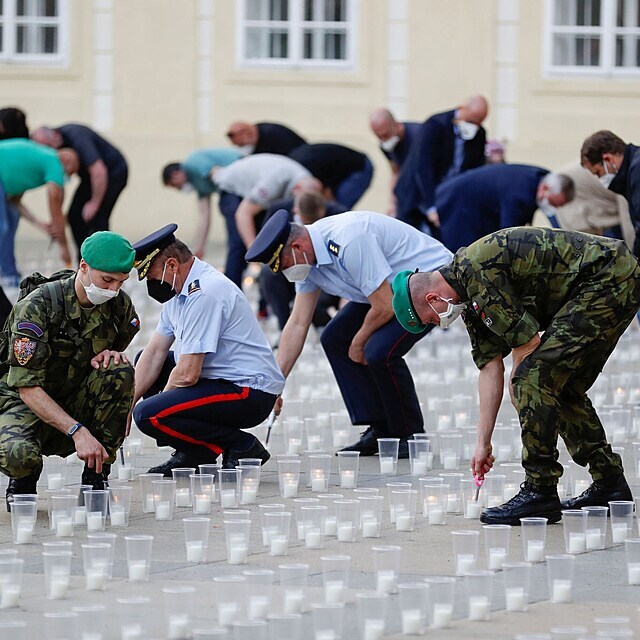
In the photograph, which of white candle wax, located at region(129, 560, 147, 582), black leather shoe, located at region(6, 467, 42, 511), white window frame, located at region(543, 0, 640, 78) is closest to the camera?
white candle wax, located at region(129, 560, 147, 582)

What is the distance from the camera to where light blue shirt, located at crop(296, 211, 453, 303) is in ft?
28.1

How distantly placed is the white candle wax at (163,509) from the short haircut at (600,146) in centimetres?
348

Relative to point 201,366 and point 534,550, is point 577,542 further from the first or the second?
point 201,366

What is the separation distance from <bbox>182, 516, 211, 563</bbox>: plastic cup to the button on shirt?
7.96 meters

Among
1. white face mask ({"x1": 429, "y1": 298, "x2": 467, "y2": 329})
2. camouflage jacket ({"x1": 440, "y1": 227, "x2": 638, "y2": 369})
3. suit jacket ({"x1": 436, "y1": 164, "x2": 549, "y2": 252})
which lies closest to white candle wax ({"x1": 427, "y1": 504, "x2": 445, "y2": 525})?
camouflage jacket ({"x1": 440, "y1": 227, "x2": 638, "y2": 369})

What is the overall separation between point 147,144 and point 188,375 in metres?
14.8

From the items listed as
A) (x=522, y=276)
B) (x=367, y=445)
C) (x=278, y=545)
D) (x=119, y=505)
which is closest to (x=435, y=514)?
(x=278, y=545)

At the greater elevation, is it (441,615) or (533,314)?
(533,314)

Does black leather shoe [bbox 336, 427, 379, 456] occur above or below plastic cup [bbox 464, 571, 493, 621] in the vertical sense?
below

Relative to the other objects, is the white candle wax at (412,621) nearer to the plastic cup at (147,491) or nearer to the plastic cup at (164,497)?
the plastic cup at (164,497)

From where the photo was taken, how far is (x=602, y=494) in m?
7.36

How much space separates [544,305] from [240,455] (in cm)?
203

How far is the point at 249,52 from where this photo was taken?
23266 mm

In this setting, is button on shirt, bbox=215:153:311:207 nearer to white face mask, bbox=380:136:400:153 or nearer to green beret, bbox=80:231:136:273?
white face mask, bbox=380:136:400:153
